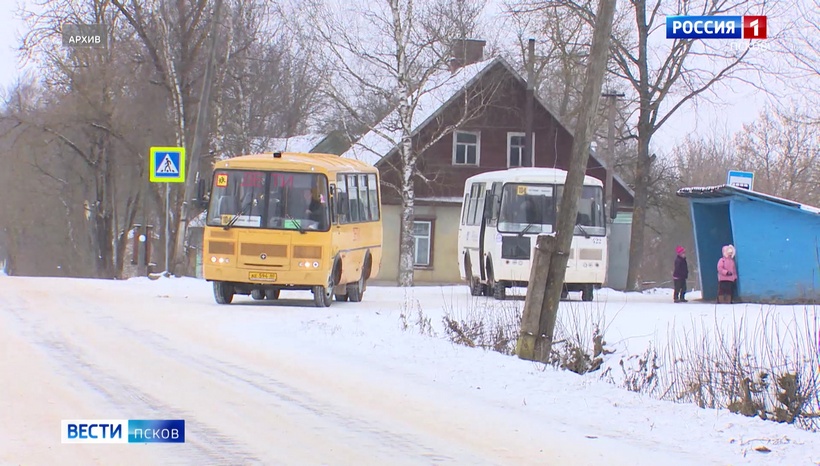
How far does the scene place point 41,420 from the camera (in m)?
8.50

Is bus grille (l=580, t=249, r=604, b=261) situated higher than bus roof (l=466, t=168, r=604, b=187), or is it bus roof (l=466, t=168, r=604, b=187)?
bus roof (l=466, t=168, r=604, b=187)

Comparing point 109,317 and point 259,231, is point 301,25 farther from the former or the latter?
point 109,317

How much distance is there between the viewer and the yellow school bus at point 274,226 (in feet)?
68.5

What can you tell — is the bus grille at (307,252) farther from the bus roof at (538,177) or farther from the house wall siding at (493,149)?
the house wall siding at (493,149)

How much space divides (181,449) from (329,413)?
1.85 meters

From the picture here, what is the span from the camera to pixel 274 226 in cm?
2098

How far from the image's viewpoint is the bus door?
27.3 meters

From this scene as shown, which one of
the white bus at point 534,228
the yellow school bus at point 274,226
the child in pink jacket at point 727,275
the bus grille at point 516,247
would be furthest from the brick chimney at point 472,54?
the yellow school bus at point 274,226

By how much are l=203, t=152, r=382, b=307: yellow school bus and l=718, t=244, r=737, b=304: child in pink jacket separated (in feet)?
28.8

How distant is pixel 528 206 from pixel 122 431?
63.7 feet

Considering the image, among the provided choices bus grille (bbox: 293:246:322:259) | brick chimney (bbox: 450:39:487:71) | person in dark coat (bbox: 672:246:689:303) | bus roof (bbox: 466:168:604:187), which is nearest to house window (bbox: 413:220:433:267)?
brick chimney (bbox: 450:39:487:71)

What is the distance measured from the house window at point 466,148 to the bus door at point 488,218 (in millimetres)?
18045

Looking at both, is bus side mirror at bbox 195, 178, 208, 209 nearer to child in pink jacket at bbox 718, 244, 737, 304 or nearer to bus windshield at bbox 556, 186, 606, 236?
bus windshield at bbox 556, 186, 606, 236

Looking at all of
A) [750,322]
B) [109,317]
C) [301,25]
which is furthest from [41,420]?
[301,25]
